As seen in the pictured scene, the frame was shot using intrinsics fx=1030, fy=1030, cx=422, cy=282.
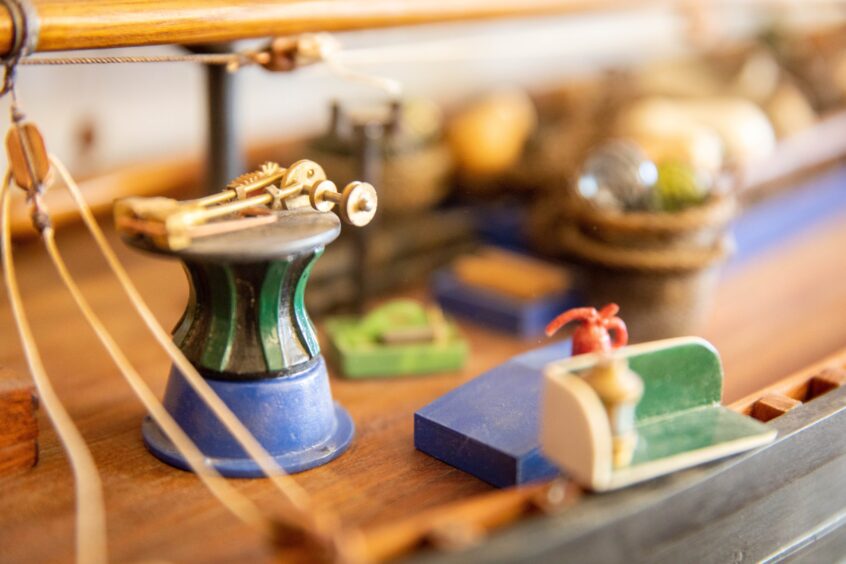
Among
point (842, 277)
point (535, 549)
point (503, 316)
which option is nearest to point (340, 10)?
point (503, 316)

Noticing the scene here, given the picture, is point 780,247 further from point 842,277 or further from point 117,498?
point 117,498

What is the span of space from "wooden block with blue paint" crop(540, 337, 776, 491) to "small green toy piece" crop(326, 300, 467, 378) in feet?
1.11

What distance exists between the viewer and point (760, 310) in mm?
1373

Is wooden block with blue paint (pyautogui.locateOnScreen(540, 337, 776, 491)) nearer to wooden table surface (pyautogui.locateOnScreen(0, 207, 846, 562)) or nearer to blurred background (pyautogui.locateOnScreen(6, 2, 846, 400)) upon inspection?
wooden table surface (pyautogui.locateOnScreen(0, 207, 846, 562))

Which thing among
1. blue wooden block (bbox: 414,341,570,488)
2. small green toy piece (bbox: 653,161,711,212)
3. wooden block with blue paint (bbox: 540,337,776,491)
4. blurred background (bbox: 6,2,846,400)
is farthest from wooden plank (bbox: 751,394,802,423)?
small green toy piece (bbox: 653,161,711,212)

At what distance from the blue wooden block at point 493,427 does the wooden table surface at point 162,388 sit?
19 millimetres

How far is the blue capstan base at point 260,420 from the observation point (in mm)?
826

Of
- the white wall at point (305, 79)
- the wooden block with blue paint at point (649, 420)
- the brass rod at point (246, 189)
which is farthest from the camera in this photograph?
the white wall at point (305, 79)

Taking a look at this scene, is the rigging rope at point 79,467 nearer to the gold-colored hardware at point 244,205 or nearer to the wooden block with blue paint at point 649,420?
the gold-colored hardware at point 244,205

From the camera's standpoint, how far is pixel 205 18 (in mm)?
970

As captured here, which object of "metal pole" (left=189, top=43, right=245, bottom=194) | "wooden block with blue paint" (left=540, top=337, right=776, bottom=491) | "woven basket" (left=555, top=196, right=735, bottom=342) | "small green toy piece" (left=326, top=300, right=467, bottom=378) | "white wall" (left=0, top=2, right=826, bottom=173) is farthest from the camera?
"white wall" (left=0, top=2, right=826, bottom=173)

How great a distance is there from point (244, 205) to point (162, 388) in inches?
13.2

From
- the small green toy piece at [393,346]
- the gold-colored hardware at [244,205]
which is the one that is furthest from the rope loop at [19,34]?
the small green toy piece at [393,346]

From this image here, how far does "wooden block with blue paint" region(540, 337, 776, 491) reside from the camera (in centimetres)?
69
